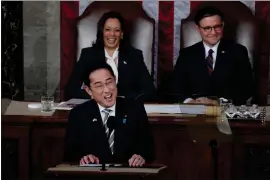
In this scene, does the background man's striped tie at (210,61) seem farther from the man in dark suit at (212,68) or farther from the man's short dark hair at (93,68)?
the man's short dark hair at (93,68)

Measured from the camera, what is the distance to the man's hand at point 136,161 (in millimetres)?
1589

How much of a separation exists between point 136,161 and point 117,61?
1.15ft

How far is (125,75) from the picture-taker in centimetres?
182

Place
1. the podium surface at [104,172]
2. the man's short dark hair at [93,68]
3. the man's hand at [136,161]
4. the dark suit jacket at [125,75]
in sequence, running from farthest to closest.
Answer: the dark suit jacket at [125,75] → the man's short dark hair at [93,68] → the man's hand at [136,161] → the podium surface at [104,172]

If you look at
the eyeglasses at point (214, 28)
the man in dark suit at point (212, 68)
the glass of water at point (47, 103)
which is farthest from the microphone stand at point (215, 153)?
the glass of water at point (47, 103)

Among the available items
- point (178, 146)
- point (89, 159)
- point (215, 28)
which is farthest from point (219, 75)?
point (89, 159)

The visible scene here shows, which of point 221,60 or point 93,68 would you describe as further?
point 221,60

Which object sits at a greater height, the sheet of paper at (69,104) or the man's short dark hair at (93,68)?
the man's short dark hair at (93,68)

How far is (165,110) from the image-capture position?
1.81 meters

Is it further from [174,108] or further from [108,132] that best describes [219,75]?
[108,132]

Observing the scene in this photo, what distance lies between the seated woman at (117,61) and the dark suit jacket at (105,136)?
0.07 meters

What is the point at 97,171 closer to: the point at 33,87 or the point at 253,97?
the point at 33,87

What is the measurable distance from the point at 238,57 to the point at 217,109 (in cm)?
19

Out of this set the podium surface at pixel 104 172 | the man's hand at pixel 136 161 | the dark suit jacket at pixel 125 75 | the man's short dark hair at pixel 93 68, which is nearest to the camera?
the podium surface at pixel 104 172
